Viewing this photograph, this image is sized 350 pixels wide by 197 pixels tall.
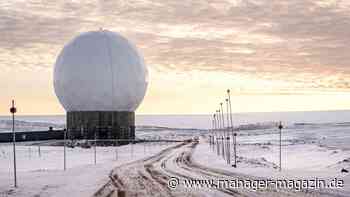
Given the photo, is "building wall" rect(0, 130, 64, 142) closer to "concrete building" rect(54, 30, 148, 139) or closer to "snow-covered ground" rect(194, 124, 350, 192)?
"concrete building" rect(54, 30, 148, 139)

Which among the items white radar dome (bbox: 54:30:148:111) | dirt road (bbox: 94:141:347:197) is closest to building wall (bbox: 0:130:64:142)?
white radar dome (bbox: 54:30:148:111)

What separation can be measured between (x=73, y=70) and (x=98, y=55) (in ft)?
10.1

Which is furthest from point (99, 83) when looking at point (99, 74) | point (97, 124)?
point (97, 124)

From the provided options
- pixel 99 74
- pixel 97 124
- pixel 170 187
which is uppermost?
pixel 99 74

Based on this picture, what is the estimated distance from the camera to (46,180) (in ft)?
65.0

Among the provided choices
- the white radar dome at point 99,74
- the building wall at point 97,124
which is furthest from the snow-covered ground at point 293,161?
the white radar dome at point 99,74

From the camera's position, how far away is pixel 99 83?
53.7m

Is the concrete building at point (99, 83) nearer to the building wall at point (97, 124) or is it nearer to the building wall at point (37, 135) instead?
the building wall at point (97, 124)

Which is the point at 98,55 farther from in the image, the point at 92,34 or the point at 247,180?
the point at 247,180

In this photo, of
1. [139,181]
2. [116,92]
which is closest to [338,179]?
[139,181]

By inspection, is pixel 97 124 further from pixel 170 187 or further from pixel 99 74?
pixel 170 187

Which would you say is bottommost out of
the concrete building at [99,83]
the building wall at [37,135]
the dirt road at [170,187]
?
the building wall at [37,135]

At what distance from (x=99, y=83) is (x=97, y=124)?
4625 mm

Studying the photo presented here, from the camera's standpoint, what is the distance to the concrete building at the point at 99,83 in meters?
53.9
